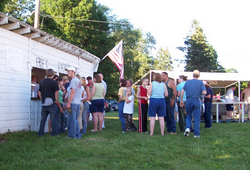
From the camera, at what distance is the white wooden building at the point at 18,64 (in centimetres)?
714

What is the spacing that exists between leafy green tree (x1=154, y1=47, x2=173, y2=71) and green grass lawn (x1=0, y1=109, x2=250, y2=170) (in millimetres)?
50728

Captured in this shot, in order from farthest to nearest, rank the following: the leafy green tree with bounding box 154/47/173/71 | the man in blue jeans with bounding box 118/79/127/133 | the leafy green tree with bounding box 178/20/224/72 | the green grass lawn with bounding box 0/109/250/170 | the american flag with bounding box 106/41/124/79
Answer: the leafy green tree with bounding box 154/47/173/71, the leafy green tree with bounding box 178/20/224/72, the american flag with bounding box 106/41/124/79, the man in blue jeans with bounding box 118/79/127/133, the green grass lawn with bounding box 0/109/250/170

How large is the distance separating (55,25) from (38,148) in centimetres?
2505

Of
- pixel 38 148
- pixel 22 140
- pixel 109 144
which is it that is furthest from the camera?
pixel 22 140

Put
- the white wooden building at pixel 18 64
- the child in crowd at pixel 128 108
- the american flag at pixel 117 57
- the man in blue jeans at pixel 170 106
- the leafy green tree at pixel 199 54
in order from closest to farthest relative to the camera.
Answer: the white wooden building at pixel 18 64, the man in blue jeans at pixel 170 106, the child in crowd at pixel 128 108, the american flag at pixel 117 57, the leafy green tree at pixel 199 54

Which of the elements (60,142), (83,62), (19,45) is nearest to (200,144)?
(60,142)

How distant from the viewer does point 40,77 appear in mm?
12492

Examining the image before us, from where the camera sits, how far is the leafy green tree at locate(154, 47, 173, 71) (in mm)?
56656

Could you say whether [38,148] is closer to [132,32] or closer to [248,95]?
[248,95]

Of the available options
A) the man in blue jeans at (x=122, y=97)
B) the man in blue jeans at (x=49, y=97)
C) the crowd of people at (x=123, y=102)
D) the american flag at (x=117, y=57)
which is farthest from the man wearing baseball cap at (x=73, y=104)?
the american flag at (x=117, y=57)

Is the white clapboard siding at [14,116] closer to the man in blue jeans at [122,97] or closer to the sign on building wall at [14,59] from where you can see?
the sign on building wall at [14,59]

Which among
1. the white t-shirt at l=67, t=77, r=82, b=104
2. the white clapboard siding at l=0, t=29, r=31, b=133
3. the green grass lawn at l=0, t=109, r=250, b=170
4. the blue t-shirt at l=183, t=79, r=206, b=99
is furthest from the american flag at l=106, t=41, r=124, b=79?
the green grass lawn at l=0, t=109, r=250, b=170

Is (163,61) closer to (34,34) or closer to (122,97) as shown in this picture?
(122,97)

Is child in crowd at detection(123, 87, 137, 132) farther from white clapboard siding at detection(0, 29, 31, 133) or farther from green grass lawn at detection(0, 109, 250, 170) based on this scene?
white clapboard siding at detection(0, 29, 31, 133)
